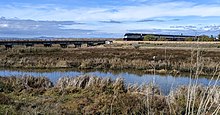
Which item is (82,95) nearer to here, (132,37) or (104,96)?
(104,96)

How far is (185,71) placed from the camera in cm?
3666

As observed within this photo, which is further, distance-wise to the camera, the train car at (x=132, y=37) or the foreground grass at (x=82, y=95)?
the train car at (x=132, y=37)

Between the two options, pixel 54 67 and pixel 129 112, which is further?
pixel 54 67

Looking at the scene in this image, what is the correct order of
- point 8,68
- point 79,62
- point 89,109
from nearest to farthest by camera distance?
point 89,109 → point 8,68 → point 79,62

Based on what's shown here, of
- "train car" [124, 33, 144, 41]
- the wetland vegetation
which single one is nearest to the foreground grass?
the wetland vegetation

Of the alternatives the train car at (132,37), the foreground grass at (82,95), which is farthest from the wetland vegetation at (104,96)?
the train car at (132,37)

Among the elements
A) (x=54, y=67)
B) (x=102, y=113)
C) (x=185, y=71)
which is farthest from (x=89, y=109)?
(x=54, y=67)

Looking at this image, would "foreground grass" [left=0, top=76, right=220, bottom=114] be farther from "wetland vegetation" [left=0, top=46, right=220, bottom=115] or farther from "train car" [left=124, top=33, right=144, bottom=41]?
"train car" [left=124, top=33, right=144, bottom=41]

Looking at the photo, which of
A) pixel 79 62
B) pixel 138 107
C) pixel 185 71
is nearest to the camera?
pixel 138 107

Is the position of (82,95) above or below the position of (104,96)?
below

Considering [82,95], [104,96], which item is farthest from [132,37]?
[104,96]

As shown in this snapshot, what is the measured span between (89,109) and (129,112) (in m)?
1.60

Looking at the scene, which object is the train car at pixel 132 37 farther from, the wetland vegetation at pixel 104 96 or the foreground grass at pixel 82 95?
the foreground grass at pixel 82 95

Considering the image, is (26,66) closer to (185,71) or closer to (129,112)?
(185,71)
